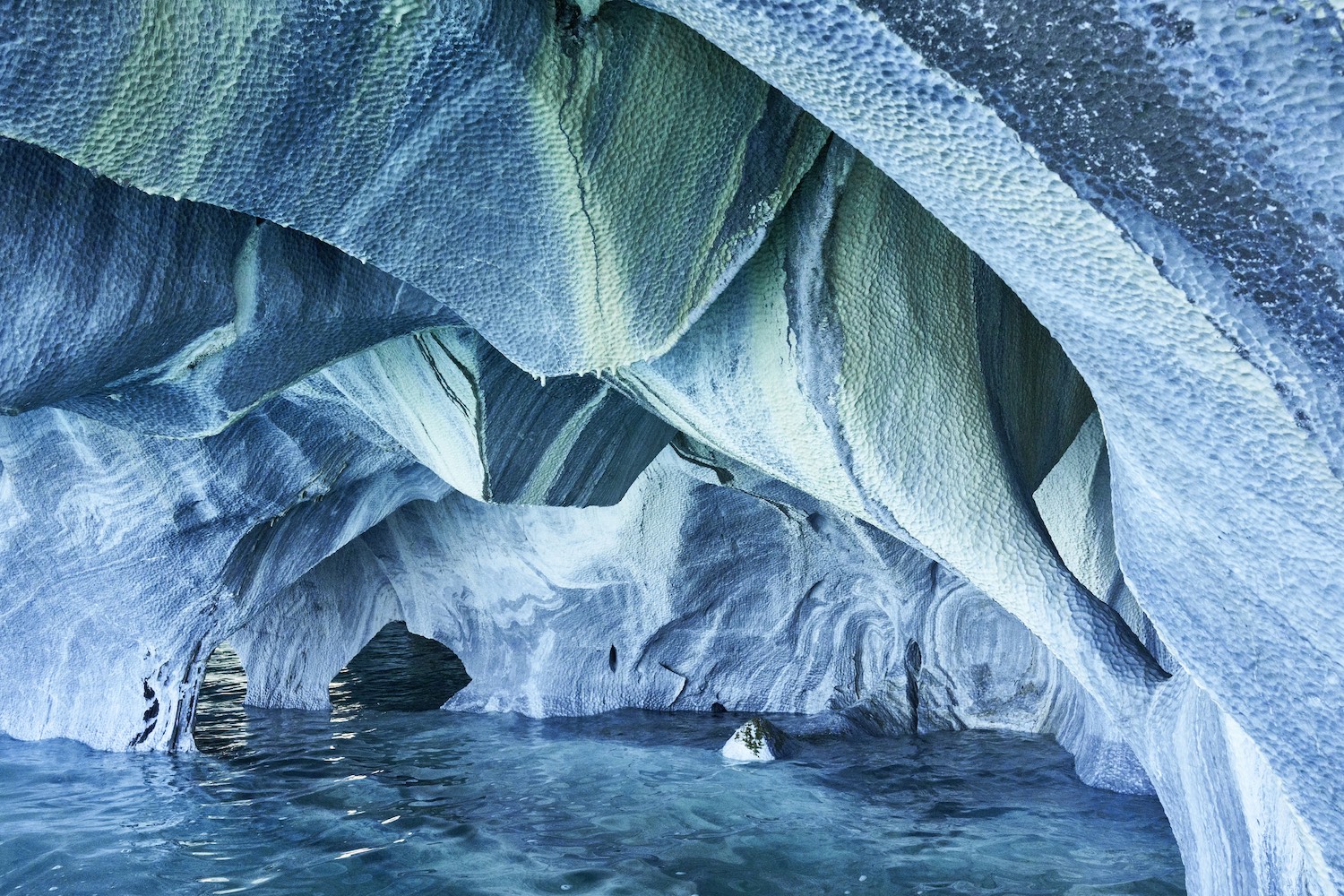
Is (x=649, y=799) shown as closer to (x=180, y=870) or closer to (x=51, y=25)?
(x=180, y=870)

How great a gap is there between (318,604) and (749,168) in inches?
257

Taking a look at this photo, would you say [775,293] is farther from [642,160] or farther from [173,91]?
[173,91]

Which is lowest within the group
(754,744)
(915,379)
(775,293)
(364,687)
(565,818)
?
(565,818)

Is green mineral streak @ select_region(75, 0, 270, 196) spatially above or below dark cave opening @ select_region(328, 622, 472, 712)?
above

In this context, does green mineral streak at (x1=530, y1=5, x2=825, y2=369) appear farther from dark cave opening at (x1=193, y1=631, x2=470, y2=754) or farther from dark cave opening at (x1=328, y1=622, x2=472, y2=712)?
dark cave opening at (x1=328, y1=622, x2=472, y2=712)

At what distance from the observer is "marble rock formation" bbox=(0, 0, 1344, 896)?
61.4 inches

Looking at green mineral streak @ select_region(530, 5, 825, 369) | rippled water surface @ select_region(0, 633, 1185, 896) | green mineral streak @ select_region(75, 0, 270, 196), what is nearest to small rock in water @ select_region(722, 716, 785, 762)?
rippled water surface @ select_region(0, 633, 1185, 896)

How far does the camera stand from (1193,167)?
4.96 ft

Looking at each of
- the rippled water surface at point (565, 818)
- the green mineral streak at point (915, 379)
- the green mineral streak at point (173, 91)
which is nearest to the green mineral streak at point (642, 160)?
the green mineral streak at point (915, 379)

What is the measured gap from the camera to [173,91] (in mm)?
2189

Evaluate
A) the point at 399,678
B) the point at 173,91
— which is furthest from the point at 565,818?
the point at 399,678

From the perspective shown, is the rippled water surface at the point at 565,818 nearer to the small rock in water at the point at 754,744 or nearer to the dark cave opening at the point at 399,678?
the small rock in water at the point at 754,744

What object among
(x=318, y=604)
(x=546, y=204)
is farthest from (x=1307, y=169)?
(x=318, y=604)

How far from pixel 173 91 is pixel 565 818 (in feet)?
11.7
